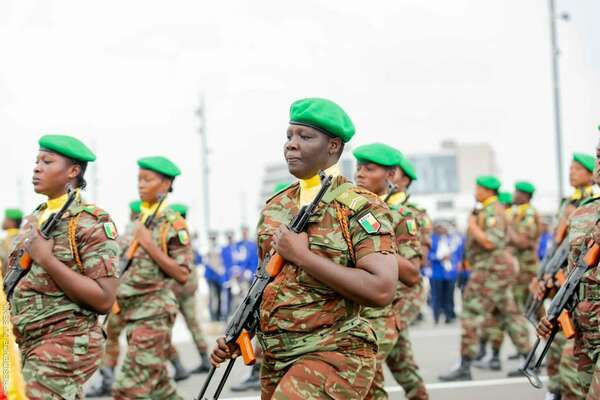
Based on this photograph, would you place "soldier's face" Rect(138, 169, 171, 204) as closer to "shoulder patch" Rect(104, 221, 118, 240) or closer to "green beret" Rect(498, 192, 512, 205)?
"shoulder patch" Rect(104, 221, 118, 240)

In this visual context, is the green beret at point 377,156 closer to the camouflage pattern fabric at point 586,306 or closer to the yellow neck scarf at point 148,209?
the camouflage pattern fabric at point 586,306

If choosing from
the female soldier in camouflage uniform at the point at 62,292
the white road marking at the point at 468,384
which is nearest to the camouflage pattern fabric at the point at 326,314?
the female soldier in camouflage uniform at the point at 62,292

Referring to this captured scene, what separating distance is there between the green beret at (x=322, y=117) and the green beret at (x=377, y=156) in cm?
246

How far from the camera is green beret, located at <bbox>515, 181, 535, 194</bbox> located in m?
12.0

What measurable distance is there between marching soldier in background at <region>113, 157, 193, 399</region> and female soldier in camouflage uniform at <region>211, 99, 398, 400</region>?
295cm

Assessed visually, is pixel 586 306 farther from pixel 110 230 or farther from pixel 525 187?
pixel 525 187

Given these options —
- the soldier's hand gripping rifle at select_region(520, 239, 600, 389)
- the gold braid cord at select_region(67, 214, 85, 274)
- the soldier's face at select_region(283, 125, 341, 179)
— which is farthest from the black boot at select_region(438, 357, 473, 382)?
the soldier's face at select_region(283, 125, 341, 179)

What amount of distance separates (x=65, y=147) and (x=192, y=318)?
6.09 metres

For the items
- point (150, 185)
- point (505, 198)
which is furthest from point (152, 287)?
point (505, 198)

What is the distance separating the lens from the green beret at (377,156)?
6.36 m

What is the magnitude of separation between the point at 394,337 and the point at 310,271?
2.72 m

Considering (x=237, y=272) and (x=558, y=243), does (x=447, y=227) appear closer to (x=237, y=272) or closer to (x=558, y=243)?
(x=237, y=272)

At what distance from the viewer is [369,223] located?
3.68 metres

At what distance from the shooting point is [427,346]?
40.7 ft
